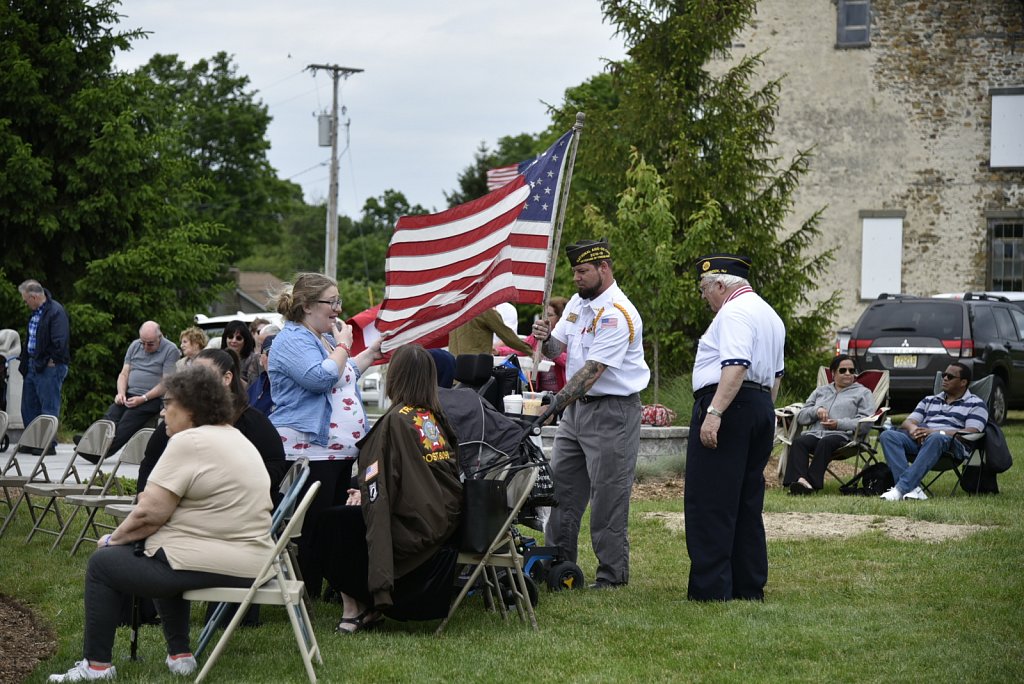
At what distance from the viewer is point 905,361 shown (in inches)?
685

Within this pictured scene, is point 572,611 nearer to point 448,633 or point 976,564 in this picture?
point 448,633

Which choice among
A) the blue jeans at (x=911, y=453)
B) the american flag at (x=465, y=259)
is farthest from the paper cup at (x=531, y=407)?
the blue jeans at (x=911, y=453)

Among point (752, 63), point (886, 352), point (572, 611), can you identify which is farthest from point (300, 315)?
point (752, 63)

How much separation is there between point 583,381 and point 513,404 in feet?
1.84

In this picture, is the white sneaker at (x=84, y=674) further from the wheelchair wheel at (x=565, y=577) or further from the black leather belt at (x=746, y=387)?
the black leather belt at (x=746, y=387)

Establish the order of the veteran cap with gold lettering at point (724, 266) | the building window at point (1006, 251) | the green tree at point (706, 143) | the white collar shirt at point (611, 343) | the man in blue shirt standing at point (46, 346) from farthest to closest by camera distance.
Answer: the building window at point (1006, 251)
the green tree at point (706, 143)
the man in blue shirt standing at point (46, 346)
the white collar shirt at point (611, 343)
the veteran cap with gold lettering at point (724, 266)

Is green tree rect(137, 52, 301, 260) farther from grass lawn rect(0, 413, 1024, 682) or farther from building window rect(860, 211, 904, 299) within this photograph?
grass lawn rect(0, 413, 1024, 682)

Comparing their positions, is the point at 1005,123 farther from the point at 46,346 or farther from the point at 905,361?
the point at 46,346


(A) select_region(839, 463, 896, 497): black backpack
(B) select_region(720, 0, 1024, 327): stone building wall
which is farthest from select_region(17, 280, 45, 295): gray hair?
(B) select_region(720, 0, 1024, 327): stone building wall

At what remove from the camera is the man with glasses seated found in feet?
42.1

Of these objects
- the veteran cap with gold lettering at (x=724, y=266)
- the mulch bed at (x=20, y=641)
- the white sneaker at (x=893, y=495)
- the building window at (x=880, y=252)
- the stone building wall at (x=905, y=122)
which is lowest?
the mulch bed at (x=20, y=641)

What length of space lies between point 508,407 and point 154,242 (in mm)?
14660

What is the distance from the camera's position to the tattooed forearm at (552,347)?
8.29 m

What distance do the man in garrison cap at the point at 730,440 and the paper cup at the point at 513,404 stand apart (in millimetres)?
1164
